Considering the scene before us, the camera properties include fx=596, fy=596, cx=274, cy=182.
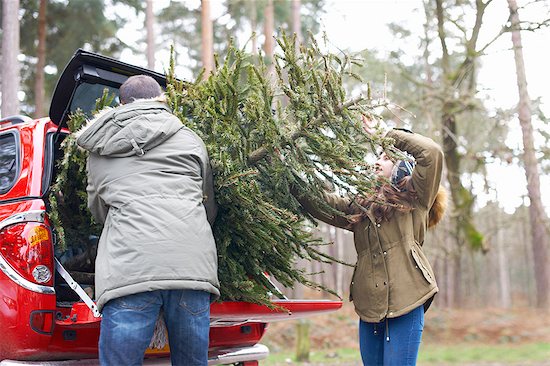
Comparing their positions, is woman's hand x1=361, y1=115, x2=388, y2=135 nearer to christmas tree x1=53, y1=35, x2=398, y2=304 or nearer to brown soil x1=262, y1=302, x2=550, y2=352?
christmas tree x1=53, y1=35, x2=398, y2=304

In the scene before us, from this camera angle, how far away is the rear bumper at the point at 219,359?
3.43m

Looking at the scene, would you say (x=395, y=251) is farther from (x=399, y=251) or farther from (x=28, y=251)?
(x=28, y=251)

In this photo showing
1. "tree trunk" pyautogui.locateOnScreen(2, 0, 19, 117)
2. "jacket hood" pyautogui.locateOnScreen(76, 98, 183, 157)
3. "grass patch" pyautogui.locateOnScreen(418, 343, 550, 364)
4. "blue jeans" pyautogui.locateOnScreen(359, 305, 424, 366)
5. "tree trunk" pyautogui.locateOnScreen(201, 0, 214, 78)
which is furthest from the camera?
"tree trunk" pyautogui.locateOnScreen(201, 0, 214, 78)

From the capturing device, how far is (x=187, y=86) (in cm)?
349

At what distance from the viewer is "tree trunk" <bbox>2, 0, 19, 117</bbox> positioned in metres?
8.66

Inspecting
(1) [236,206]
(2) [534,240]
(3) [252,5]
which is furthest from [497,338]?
(1) [236,206]

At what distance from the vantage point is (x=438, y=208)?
152 inches

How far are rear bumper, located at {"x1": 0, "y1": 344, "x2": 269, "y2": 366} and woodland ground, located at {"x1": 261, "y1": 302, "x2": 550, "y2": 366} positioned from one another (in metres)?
7.21

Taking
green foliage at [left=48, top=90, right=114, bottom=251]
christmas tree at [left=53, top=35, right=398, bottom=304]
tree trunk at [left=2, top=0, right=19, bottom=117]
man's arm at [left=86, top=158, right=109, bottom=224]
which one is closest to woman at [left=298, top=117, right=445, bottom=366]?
christmas tree at [left=53, top=35, right=398, bottom=304]

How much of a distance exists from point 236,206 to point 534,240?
14.4m

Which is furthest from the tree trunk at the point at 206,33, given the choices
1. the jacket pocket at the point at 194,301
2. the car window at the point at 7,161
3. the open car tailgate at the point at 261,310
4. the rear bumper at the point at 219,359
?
the jacket pocket at the point at 194,301

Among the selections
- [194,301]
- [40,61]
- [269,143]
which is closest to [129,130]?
[269,143]

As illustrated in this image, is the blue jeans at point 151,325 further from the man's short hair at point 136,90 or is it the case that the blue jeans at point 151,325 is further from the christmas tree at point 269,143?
the man's short hair at point 136,90

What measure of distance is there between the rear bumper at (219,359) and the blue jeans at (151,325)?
0.88 metres
